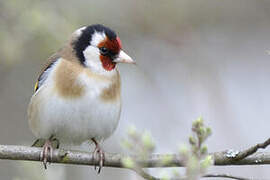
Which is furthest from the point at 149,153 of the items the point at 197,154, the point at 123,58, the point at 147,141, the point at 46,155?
the point at 123,58

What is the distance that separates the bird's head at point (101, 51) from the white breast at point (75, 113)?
0.68 ft

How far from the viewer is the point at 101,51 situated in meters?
5.43

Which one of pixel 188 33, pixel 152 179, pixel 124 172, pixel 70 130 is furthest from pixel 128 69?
pixel 152 179

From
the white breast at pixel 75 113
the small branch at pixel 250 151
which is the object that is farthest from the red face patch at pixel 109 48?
the small branch at pixel 250 151

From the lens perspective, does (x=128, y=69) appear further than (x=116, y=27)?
Yes

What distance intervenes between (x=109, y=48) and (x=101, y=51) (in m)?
0.08

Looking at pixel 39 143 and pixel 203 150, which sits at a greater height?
pixel 39 143

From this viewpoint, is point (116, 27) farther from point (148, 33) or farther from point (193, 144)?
point (193, 144)

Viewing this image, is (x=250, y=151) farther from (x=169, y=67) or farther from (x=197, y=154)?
(x=169, y=67)

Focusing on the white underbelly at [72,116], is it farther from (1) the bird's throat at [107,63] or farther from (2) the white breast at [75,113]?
(1) the bird's throat at [107,63]

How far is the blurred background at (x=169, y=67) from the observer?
6.76 m

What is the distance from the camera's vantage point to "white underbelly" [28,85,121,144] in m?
5.07

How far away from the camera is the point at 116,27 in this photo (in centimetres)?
822

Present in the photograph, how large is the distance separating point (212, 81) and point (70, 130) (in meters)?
3.23
